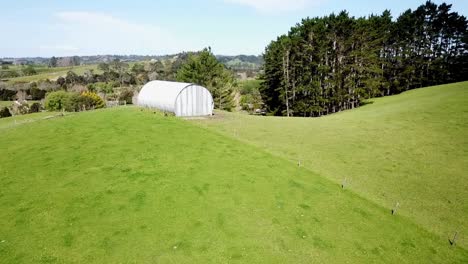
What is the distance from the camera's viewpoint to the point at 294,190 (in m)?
24.8

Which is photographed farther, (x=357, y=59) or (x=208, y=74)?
(x=208, y=74)

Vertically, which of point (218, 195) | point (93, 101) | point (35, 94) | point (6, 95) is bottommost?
point (218, 195)

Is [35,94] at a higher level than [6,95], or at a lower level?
higher

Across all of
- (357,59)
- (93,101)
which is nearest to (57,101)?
(93,101)

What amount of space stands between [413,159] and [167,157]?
26331 mm

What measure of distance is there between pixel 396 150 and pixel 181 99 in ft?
98.0

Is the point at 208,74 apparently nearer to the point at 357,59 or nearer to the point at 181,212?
the point at 357,59

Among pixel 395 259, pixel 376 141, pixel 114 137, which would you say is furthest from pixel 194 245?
pixel 376 141

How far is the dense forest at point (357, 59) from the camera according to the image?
7319cm

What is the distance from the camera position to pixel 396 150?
119ft

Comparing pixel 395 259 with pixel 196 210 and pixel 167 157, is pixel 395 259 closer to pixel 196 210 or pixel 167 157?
pixel 196 210

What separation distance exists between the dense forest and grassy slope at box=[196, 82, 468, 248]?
20.2 meters

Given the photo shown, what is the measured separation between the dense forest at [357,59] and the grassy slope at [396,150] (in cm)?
2017

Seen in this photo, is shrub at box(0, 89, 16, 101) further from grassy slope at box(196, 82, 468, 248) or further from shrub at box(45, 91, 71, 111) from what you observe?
grassy slope at box(196, 82, 468, 248)
